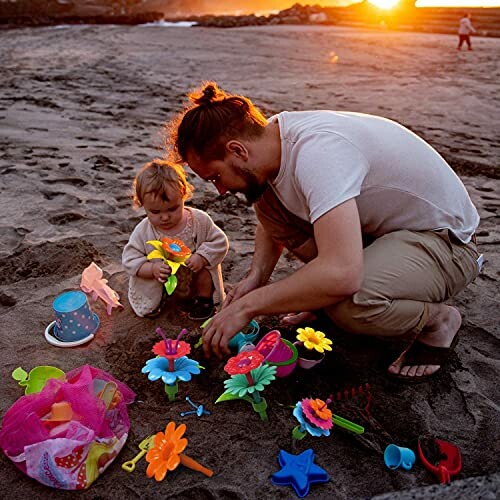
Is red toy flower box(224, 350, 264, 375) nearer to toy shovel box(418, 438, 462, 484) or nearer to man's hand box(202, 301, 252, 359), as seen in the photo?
man's hand box(202, 301, 252, 359)

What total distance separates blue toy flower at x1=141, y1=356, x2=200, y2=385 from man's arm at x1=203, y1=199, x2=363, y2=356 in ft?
0.37

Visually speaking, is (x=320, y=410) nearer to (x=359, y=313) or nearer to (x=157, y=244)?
(x=359, y=313)

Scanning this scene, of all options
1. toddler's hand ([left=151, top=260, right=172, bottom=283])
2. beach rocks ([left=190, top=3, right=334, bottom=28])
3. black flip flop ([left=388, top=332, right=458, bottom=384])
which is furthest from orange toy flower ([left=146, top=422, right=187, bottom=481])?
beach rocks ([left=190, top=3, right=334, bottom=28])

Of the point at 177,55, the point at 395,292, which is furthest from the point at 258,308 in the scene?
the point at 177,55

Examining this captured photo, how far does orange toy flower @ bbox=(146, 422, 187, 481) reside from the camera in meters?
1.40

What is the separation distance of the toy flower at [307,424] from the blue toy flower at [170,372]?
38 cm

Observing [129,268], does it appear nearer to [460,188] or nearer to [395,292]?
[395,292]

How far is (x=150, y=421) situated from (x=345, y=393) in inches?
27.2

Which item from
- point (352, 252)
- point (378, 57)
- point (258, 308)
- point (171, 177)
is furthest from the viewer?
point (378, 57)

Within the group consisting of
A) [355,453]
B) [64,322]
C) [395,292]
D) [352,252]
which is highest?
[352,252]

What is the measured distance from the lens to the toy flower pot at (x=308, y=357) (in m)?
1.81

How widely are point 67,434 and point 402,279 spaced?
120 centimetres

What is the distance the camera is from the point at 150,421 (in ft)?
5.42

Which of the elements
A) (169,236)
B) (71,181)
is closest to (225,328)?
(169,236)
